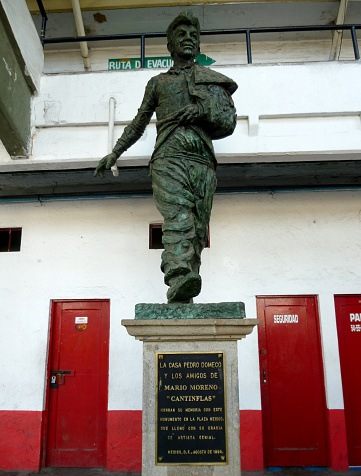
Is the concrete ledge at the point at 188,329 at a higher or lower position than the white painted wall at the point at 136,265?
lower

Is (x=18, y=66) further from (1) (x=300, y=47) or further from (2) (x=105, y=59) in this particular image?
(1) (x=300, y=47)

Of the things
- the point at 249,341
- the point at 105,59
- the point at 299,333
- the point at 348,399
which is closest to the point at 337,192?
the point at 299,333

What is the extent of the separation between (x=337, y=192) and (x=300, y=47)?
6.84 ft

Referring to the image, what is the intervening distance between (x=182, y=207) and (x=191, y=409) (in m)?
1.08

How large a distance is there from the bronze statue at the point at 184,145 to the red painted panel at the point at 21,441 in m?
3.00

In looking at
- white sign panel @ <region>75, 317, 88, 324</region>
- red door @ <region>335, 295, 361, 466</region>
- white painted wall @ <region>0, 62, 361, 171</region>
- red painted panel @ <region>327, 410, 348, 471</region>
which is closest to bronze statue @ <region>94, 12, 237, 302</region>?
white painted wall @ <region>0, 62, 361, 171</region>

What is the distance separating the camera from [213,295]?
4.38m

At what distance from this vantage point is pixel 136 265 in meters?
4.52

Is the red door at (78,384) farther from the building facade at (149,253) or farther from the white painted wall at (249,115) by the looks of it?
the white painted wall at (249,115)

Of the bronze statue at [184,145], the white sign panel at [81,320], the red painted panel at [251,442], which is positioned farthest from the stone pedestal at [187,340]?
the white sign panel at [81,320]

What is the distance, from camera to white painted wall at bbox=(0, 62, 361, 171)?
3703 mm

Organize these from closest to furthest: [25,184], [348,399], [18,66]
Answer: [18,66], [348,399], [25,184]

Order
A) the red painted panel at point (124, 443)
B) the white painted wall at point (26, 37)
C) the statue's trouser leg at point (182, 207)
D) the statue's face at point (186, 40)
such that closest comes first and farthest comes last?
the statue's trouser leg at point (182, 207) < the statue's face at point (186, 40) < the white painted wall at point (26, 37) < the red painted panel at point (124, 443)

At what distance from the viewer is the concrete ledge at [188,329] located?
6.44 ft
